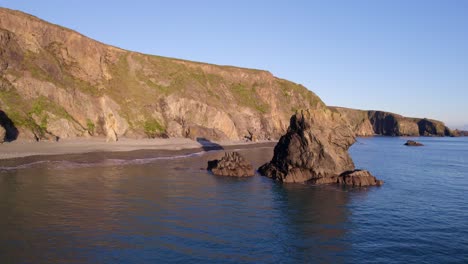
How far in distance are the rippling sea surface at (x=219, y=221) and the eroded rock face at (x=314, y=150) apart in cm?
342

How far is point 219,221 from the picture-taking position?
24.0 m

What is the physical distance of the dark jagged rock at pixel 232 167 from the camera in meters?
46.8

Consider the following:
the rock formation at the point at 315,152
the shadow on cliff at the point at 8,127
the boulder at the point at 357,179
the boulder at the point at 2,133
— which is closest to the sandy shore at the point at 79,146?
the boulder at the point at 2,133

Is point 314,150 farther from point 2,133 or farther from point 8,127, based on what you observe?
A: point 8,127

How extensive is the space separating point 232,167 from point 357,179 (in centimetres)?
1520

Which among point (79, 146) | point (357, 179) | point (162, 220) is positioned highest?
point (79, 146)

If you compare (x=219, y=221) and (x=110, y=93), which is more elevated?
(x=110, y=93)

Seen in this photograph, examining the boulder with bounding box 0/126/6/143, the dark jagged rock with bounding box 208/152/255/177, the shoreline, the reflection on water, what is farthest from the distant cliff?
the dark jagged rock with bounding box 208/152/255/177

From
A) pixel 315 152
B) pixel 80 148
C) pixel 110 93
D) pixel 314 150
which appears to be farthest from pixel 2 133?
pixel 315 152

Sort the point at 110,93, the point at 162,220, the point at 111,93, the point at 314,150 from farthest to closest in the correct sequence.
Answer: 1. the point at 111,93
2. the point at 110,93
3. the point at 314,150
4. the point at 162,220

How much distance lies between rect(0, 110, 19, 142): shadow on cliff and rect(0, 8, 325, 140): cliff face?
0.21 m

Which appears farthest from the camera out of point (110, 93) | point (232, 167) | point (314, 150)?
point (110, 93)

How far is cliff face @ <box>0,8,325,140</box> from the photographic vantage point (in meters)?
73.9

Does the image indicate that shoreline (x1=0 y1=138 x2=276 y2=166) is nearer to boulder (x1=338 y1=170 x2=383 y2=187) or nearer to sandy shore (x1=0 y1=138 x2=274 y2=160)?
sandy shore (x1=0 y1=138 x2=274 y2=160)
